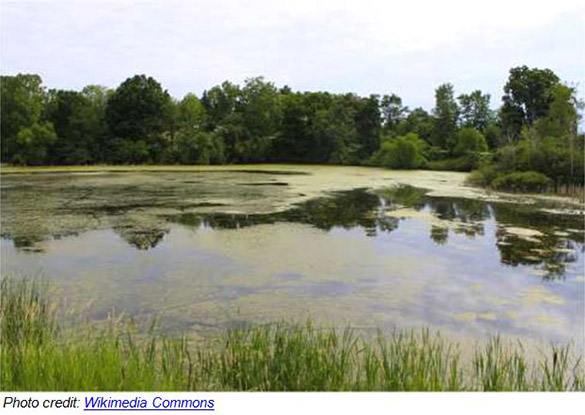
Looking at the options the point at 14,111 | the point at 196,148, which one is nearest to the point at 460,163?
the point at 196,148

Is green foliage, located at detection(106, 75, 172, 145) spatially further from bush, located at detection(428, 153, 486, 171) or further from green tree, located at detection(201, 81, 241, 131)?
bush, located at detection(428, 153, 486, 171)

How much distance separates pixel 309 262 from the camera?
Answer: 8.44 m

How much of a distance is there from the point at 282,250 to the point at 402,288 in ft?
8.83

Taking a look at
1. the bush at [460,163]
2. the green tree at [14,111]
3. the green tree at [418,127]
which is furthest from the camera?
the green tree at [418,127]

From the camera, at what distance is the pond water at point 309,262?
5965 millimetres

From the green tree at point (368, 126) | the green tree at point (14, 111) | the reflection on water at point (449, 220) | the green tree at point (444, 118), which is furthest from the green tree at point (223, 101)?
the reflection on water at point (449, 220)

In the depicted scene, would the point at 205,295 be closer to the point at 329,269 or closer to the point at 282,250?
the point at 329,269

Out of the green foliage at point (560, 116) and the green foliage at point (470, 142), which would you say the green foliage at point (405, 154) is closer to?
the green foliage at point (470, 142)

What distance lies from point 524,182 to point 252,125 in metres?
Answer: 26.2

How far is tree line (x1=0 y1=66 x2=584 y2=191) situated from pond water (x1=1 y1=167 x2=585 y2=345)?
2157 cm

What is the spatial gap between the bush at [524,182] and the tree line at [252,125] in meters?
11.8

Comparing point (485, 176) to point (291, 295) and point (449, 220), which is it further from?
point (291, 295)

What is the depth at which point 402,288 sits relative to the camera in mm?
7066
